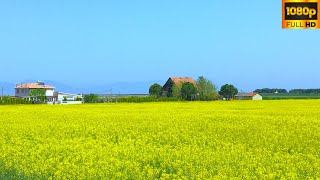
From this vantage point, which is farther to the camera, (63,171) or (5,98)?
(5,98)

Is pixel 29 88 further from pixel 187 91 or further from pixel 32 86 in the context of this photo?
pixel 187 91

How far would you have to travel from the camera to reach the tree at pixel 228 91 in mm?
125031

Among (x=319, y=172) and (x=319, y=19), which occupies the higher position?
(x=319, y=19)

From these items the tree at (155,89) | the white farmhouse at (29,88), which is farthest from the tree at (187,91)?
the white farmhouse at (29,88)

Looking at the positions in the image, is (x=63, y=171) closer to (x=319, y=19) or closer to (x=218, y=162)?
(x=218, y=162)

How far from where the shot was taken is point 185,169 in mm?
9625

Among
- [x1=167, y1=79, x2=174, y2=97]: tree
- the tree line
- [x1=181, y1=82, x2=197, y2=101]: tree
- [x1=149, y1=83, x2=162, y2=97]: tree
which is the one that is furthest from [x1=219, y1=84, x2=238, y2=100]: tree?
[x1=181, y1=82, x2=197, y2=101]: tree

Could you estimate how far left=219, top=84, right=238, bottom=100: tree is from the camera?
12503cm

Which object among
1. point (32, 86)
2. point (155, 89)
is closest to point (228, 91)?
point (155, 89)

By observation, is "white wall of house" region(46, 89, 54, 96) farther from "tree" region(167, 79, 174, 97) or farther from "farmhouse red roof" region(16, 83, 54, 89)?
"tree" region(167, 79, 174, 97)

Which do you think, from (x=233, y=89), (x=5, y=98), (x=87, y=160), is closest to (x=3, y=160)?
(x=87, y=160)

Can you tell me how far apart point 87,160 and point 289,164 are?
4400mm

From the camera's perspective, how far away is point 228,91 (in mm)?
125438

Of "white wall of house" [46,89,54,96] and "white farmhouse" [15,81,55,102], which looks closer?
"white farmhouse" [15,81,55,102]
